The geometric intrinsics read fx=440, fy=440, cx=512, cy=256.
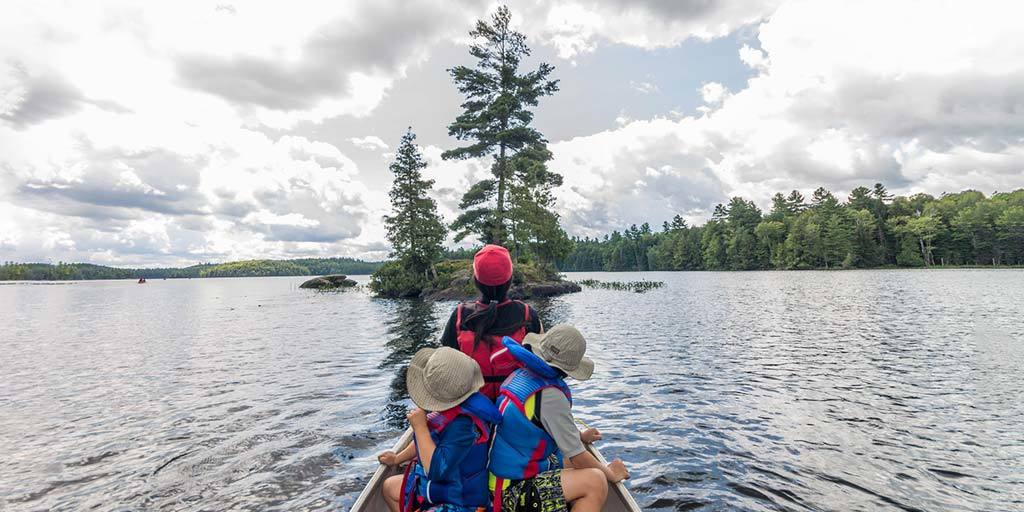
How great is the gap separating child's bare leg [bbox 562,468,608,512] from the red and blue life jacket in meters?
0.28

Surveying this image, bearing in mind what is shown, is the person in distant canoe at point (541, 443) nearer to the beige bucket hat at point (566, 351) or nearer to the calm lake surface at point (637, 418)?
the beige bucket hat at point (566, 351)

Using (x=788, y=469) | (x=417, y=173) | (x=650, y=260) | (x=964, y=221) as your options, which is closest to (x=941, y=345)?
(x=788, y=469)

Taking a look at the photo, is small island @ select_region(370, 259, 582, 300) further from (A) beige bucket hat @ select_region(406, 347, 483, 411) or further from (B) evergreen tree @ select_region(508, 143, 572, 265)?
(A) beige bucket hat @ select_region(406, 347, 483, 411)

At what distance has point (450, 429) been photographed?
3195mm

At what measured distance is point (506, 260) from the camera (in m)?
4.36

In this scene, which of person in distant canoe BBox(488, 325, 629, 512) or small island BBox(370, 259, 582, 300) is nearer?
person in distant canoe BBox(488, 325, 629, 512)

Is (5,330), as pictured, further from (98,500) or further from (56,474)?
(98,500)

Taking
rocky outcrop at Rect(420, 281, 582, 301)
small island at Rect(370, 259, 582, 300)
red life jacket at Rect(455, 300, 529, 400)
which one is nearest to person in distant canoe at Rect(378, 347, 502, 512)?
red life jacket at Rect(455, 300, 529, 400)

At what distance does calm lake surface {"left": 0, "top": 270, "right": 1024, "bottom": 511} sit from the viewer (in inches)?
239

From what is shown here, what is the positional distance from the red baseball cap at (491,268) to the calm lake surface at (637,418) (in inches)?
146

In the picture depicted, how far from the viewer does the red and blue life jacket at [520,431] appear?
3291 mm

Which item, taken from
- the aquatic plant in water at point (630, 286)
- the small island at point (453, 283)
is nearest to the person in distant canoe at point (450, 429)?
the small island at point (453, 283)

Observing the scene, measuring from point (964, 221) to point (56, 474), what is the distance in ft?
434

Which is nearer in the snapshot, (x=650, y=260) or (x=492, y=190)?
(x=492, y=190)
